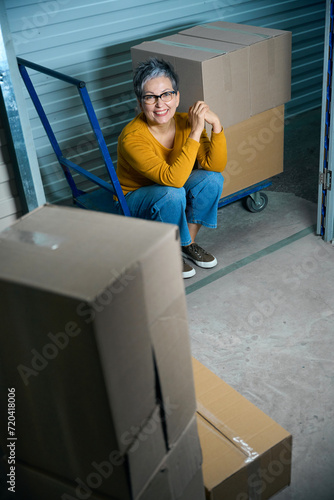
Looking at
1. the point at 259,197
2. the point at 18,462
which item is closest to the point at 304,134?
the point at 259,197

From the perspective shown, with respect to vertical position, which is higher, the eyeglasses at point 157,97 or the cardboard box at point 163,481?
the eyeglasses at point 157,97

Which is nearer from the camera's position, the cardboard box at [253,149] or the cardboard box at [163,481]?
the cardboard box at [163,481]

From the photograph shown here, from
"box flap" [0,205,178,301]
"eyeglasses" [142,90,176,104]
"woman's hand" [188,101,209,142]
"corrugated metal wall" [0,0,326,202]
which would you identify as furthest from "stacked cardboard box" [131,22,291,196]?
"box flap" [0,205,178,301]

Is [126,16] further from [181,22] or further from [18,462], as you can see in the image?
[18,462]

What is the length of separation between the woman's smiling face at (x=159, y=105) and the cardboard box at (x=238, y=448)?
5.61 ft

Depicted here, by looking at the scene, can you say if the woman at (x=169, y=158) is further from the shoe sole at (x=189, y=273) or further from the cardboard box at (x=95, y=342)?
the cardboard box at (x=95, y=342)

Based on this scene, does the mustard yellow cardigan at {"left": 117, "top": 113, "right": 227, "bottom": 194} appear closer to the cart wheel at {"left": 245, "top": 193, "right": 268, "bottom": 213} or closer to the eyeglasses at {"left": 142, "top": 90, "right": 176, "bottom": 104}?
the eyeglasses at {"left": 142, "top": 90, "right": 176, "bottom": 104}

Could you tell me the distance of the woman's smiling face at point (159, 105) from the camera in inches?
125

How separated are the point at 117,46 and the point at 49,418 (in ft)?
12.1

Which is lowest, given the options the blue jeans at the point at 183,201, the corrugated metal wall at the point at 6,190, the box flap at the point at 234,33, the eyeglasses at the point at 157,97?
the blue jeans at the point at 183,201

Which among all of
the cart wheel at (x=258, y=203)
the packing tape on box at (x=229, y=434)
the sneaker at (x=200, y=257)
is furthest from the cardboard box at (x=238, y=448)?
the cart wheel at (x=258, y=203)

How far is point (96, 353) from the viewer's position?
1116mm

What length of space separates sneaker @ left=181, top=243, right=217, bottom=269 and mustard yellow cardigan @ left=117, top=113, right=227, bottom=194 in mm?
563

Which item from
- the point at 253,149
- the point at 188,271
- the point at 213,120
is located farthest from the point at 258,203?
the point at 213,120
